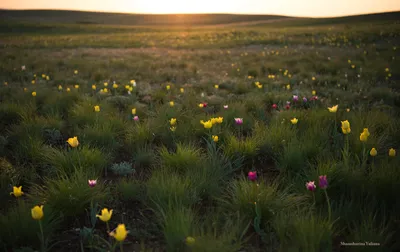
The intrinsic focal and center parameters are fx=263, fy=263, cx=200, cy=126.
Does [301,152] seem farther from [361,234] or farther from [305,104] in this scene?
[305,104]

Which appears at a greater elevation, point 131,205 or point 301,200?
point 301,200

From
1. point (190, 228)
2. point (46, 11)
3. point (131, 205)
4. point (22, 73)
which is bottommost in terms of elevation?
point (131, 205)

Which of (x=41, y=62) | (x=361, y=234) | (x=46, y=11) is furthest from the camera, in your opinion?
(x=46, y=11)

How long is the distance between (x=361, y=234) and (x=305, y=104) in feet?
14.1

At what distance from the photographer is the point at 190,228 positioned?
1931 millimetres

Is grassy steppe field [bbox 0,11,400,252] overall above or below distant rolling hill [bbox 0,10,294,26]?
below

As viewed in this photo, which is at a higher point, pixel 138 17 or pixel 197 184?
pixel 138 17

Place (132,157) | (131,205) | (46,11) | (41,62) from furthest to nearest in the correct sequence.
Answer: (46,11), (41,62), (132,157), (131,205)

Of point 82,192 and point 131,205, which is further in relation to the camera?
point 131,205

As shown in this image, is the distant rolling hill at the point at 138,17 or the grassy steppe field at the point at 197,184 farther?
the distant rolling hill at the point at 138,17

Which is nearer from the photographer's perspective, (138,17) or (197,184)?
(197,184)

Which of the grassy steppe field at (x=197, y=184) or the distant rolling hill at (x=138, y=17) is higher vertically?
the distant rolling hill at (x=138, y=17)

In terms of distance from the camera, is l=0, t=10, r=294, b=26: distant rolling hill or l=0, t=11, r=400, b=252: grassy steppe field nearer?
l=0, t=11, r=400, b=252: grassy steppe field

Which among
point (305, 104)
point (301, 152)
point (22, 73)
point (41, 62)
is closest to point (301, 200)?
point (301, 152)
